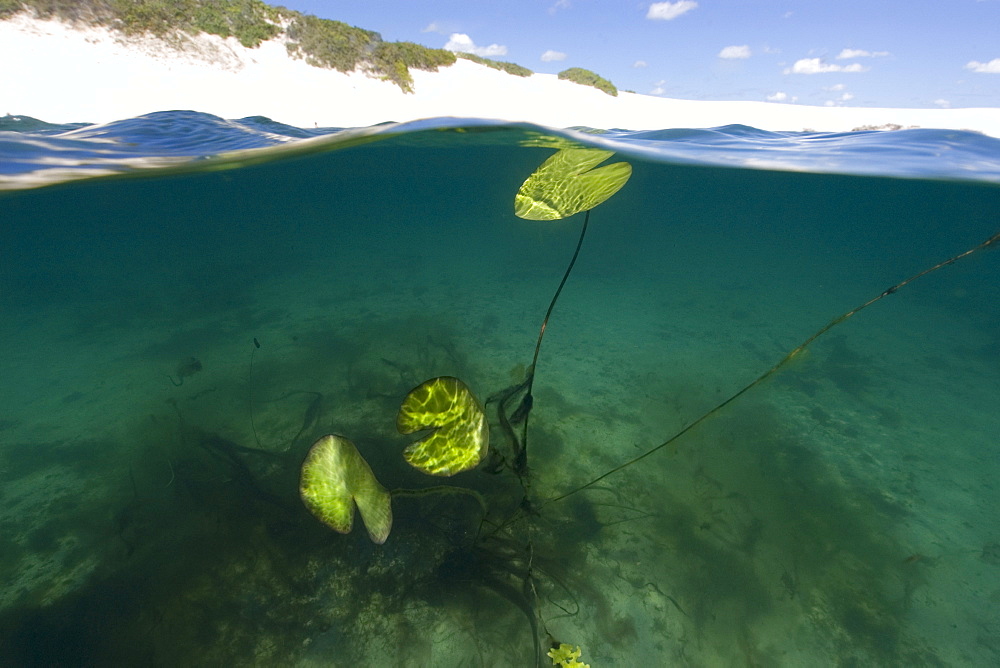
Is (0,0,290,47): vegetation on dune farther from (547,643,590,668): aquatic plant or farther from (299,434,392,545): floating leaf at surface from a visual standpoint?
(547,643,590,668): aquatic plant

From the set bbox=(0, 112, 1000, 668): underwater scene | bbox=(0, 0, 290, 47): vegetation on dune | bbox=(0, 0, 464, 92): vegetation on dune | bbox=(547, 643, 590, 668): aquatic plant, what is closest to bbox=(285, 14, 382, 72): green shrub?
bbox=(0, 0, 464, 92): vegetation on dune

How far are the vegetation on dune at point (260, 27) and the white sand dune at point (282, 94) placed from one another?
0.32 m

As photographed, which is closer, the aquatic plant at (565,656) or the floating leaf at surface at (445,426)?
the floating leaf at surface at (445,426)

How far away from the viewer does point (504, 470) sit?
4.17 metres

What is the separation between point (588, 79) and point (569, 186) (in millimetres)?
19197

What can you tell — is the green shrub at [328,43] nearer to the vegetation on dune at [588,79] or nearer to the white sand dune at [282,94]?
the white sand dune at [282,94]

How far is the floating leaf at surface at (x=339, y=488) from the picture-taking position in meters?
2.12

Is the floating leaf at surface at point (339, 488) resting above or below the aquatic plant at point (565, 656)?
above

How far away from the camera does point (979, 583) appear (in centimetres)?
353

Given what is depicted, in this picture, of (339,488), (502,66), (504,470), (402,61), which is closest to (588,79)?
(502,66)

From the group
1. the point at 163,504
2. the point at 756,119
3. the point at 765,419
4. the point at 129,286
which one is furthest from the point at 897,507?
the point at 129,286

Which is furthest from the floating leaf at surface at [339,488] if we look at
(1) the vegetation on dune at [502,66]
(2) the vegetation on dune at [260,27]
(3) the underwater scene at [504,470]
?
(1) the vegetation on dune at [502,66]

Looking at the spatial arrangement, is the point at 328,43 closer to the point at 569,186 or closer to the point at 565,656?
the point at 569,186

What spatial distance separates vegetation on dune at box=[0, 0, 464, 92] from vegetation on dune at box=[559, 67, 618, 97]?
17.7 ft
